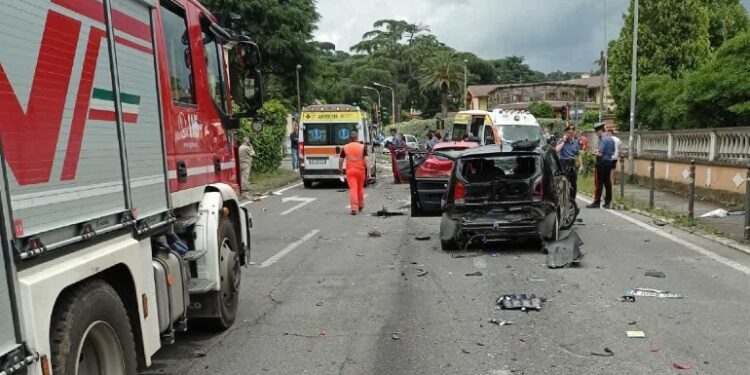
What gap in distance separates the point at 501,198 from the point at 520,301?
10.6 ft

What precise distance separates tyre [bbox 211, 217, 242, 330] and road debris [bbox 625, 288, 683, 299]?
156 inches

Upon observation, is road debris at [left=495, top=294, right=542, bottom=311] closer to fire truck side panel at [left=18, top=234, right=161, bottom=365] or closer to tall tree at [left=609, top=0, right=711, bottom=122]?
fire truck side panel at [left=18, top=234, right=161, bottom=365]

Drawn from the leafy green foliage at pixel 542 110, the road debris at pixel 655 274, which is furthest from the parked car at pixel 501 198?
the leafy green foliage at pixel 542 110

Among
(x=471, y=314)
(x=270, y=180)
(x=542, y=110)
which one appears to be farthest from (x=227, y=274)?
(x=542, y=110)

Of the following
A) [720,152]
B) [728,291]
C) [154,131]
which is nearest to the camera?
[154,131]

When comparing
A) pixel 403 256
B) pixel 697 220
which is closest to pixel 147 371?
pixel 403 256

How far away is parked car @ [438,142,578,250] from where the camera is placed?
9320 mm

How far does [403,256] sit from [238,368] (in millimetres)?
4706

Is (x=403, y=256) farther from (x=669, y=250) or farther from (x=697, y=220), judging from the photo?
(x=697, y=220)

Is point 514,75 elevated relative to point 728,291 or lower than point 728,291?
elevated

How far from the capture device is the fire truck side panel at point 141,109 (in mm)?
3943

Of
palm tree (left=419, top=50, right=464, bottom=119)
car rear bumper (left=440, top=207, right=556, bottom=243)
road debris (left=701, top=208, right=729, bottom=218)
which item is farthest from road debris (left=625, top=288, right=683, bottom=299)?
palm tree (left=419, top=50, right=464, bottom=119)

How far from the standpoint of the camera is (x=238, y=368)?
192 inches

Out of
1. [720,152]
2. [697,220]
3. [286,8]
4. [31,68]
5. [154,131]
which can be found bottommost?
[697,220]
